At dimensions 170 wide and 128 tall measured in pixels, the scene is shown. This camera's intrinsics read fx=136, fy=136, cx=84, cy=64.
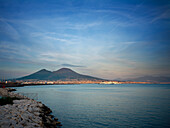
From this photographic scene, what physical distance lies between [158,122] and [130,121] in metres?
3.19

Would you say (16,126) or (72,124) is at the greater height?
(16,126)

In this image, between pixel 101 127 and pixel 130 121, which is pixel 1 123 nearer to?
pixel 101 127

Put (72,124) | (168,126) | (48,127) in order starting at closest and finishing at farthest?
(48,127) → (168,126) → (72,124)

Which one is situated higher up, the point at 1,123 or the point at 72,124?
the point at 1,123

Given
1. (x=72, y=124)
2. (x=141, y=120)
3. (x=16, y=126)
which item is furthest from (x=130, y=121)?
(x=16, y=126)

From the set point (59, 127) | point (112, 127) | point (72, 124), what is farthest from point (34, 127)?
point (112, 127)

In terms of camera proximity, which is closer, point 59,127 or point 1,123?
point 1,123

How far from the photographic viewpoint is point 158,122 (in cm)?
1598

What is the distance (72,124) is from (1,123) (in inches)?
308

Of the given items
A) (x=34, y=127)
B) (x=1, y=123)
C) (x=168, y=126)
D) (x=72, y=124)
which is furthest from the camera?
(x=72, y=124)

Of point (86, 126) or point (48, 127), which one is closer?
point (48, 127)

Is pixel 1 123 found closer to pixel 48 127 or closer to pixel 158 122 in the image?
pixel 48 127

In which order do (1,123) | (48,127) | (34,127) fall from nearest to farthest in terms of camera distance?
(1,123) < (34,127) < (48,127)

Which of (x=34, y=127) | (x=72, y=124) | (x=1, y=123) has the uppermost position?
(x=1, y=123)
